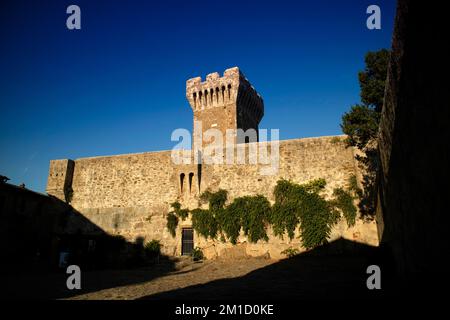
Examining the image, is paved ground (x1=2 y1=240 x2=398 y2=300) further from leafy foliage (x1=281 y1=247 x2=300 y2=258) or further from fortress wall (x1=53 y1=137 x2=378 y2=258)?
fortress wall (x1=53 y1=137 x2=378 y2=258)

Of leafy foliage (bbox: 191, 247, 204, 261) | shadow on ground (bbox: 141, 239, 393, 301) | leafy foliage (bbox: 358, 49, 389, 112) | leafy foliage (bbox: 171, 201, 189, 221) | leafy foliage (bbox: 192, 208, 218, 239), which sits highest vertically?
leafy foliage (bbox: 358, 49, 389, 112)

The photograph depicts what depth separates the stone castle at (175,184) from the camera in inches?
618

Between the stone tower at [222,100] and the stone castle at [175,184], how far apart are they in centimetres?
133

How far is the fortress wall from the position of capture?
15.7 meters

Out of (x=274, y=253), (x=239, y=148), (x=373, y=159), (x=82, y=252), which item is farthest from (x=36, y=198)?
(x=373, y=159)

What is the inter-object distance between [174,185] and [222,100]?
393 inches

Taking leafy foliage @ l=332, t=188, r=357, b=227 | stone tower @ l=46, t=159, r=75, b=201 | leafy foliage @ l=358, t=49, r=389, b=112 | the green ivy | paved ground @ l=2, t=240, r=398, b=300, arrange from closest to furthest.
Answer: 1. paved ground @ l=2, t=240, r=398, b=300
2. leafy foliage @ l=358, t=49, r=389, b=112
3. leafy foliage @ l=332, t=188, r=357, b=227
4. the green ivy
5. stone tower @ l=46, t=159, r=75, b=201

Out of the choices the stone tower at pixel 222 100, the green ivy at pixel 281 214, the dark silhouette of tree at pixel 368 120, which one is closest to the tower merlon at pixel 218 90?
the stone tower at pixel 222 100

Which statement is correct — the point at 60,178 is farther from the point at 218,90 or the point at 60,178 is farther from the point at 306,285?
the point at 306,285

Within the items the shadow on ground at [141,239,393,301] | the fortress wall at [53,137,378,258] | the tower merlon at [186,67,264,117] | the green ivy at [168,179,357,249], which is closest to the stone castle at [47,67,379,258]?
the fortress wall at [53,137,378,258]

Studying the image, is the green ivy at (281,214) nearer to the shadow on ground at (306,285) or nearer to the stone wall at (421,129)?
the shadow on ground at (306,285)

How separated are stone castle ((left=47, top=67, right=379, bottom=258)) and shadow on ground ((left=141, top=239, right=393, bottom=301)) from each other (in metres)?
3.30

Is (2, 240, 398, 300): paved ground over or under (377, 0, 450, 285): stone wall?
under

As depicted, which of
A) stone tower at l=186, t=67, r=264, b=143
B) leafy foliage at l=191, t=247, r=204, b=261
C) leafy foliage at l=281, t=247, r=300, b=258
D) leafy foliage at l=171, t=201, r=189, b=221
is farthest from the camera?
stone tower at l=186, t=67, r=264, b=143
